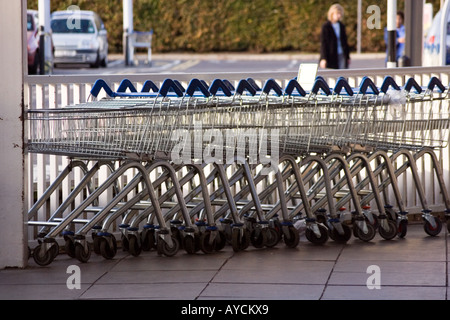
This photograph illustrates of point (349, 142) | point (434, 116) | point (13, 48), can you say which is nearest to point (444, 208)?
point (434, 116)

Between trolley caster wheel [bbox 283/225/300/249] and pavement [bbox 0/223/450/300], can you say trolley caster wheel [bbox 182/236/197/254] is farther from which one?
trolley caster wheel [bbox 283/225/300/249]

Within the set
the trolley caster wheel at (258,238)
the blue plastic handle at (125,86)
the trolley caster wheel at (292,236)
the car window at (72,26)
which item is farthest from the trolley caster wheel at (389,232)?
the car window at (72,26)

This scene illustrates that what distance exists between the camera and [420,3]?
11.8 meters

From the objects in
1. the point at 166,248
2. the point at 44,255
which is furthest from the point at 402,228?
the point at 44,255

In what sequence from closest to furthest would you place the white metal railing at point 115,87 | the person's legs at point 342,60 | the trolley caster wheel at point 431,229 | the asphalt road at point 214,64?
the white metal railing at point 115,87
the trolley caster wheel at point 431,229
the person's legs at point 342,60
the asphalt road at point 214,64

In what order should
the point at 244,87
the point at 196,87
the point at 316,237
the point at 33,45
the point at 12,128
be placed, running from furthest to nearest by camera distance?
the point at 33,45
the point at 316,237
the point at 244,87
the point at 196,87
the point at 12,128

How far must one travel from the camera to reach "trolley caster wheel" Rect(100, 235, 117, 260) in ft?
23.6

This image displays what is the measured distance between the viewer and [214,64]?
112 ft

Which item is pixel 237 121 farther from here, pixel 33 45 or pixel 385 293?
pixel 33 45

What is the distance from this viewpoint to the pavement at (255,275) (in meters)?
6.19

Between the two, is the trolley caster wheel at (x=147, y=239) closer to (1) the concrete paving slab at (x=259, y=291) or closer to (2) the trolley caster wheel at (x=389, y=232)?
(1) the concrete paving slab at (x=259, y=291)

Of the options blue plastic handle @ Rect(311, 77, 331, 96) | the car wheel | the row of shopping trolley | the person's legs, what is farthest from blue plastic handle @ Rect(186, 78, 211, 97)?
the car wheel

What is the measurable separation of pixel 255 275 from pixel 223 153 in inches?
38.6
